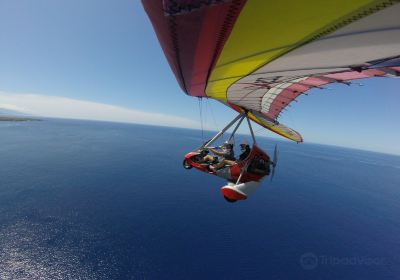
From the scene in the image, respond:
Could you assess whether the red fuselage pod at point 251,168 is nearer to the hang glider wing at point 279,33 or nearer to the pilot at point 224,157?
the pilot at point 224,157

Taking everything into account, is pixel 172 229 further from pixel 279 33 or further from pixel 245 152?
pixel 279 33

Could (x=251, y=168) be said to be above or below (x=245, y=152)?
below

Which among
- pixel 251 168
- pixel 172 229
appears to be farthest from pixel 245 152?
pixel 172 229

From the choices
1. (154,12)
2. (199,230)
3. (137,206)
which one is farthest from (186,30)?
(137,206)

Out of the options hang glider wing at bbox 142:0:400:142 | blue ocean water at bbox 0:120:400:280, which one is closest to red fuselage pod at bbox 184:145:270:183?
hang glider wing at bbox 142:0:400:142

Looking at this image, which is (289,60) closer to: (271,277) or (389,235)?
(271,277)

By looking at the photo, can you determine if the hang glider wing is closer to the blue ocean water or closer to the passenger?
the passenger
